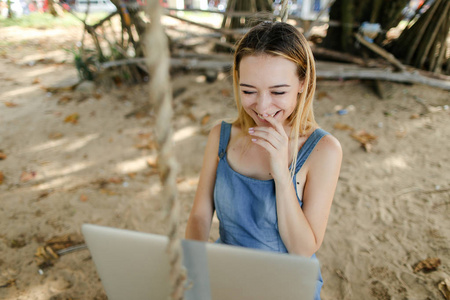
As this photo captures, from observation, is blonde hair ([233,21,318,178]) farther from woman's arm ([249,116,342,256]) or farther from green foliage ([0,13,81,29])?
green foliage ([0,13,81,29])

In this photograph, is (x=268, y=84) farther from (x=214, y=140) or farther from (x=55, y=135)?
(x=55, y=135)

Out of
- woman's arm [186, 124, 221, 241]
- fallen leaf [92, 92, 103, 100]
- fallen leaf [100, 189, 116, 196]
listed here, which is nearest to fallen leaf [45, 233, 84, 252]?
fallen leaf [100, 189, 116, 196]

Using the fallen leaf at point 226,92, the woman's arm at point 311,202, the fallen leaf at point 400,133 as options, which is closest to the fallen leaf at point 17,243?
the woman's arm at point 311,202

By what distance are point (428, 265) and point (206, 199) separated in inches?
→ 63.1

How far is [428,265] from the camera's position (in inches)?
76.2

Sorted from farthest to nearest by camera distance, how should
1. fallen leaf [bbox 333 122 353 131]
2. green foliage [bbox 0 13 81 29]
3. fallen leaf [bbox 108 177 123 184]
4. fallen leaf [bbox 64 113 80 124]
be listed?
1. green foliage [bbox 0 13 81 29]
2. fallen leaf [bbox 64 113 80 124]
3. fallen leaf [bbox 333 122 353 131]
4. fallen leaf [bbox 108 177 123 184]

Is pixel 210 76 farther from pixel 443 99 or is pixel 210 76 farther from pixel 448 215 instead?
pixel 448 215

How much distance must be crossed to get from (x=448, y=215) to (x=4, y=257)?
3.31 m

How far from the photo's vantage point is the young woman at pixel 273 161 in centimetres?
108

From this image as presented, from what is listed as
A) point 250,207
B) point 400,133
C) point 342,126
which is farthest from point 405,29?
point 250,207

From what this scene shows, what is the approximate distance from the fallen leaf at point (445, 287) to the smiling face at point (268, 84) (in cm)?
155

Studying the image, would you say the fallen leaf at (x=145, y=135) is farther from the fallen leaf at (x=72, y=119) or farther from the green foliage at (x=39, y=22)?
the green foliage at (x=39, y=22)

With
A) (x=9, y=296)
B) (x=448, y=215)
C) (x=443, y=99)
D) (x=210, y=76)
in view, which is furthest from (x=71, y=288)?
(x=443, y=99)

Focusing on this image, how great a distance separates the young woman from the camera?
3.54 feet
